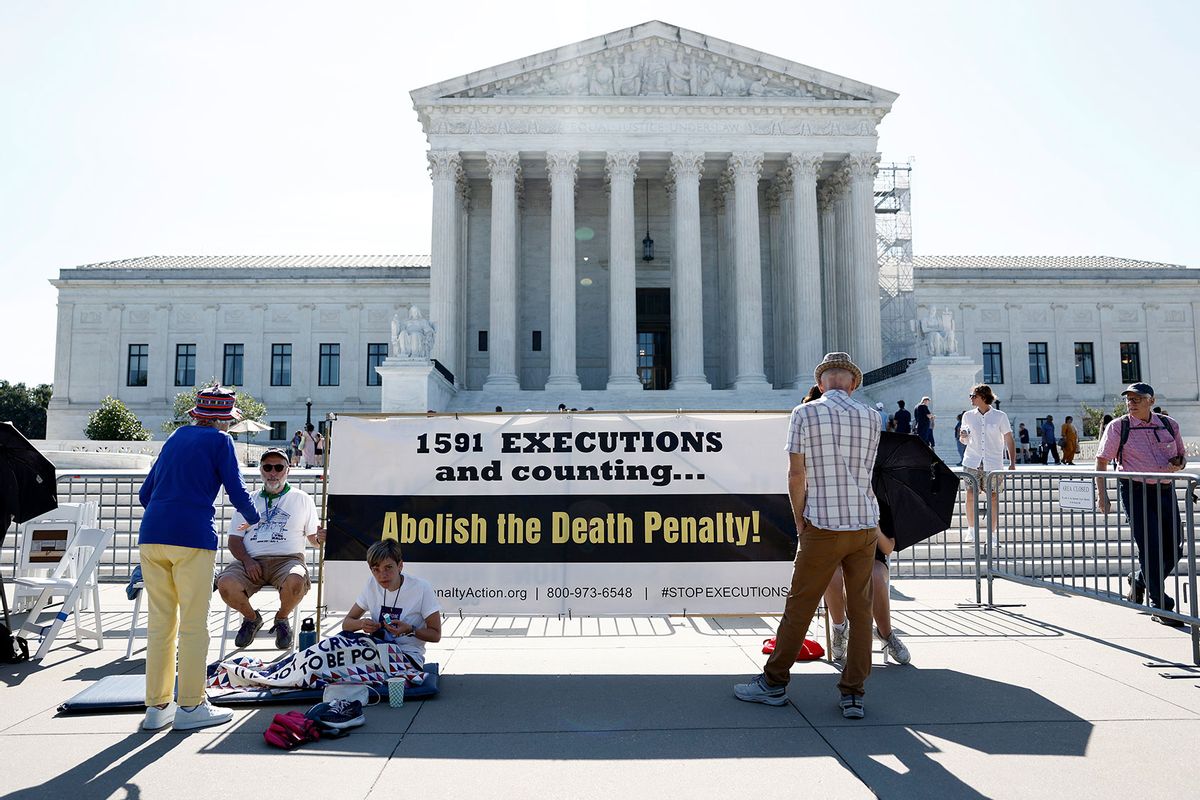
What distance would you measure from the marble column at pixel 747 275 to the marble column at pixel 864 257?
4393mm

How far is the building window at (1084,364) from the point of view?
51875 mm

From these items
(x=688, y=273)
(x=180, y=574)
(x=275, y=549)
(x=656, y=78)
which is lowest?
(x=275, y=549)

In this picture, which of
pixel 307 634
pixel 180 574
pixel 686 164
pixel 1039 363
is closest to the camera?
pixel 180 574

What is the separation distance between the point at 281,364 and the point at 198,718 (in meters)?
48.6

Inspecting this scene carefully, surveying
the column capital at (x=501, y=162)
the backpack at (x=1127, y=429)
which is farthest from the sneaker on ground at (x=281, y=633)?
the column capital at (x=501, y=162)

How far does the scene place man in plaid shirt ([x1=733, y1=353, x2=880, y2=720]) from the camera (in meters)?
5.49

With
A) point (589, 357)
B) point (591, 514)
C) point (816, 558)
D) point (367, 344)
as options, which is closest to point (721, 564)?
point (591, 514)

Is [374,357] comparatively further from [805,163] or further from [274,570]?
[274,570]

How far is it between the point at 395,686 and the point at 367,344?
4646cm

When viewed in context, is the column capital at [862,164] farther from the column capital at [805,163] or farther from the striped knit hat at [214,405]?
the striped knit hat at [214,405]

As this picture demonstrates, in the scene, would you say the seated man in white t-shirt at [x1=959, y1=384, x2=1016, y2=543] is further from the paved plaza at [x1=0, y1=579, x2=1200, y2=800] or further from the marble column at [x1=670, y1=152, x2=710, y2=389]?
the marble column at [x1=670, y1=152, x2=710, y2=389]

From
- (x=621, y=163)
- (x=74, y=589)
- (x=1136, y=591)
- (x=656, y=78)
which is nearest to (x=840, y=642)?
(x=1136, y=591)

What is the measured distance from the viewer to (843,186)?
36625mm

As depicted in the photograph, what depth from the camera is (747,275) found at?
34.4 metres
